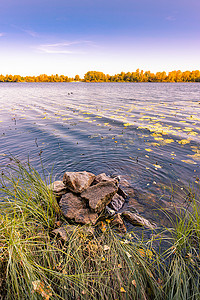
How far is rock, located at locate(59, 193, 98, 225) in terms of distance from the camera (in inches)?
175

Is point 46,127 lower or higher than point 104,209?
higher

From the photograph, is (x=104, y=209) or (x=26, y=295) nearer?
(x=26, y=295)

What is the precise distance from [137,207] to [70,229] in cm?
263

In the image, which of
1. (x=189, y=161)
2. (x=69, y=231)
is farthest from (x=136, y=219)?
(x=189, y=161)

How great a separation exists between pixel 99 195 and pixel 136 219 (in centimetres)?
141

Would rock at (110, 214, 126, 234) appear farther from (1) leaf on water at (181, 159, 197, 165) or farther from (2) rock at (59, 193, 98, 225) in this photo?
(1) leaf on water at (181, 159, 197, 165)

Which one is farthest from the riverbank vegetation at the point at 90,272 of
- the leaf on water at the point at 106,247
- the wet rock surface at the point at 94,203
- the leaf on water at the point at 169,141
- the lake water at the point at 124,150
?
the leaf on water at the point at 169,141

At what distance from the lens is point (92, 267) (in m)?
3.09

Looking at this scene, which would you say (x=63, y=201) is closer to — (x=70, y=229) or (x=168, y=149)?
(x=70, y=229)

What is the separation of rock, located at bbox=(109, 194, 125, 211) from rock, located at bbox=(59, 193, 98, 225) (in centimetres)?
84

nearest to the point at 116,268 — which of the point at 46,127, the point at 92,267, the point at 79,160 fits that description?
the point at 92,267

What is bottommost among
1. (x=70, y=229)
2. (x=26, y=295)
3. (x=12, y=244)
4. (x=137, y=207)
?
(x=137, y=207)

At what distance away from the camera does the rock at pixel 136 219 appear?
15.0ft

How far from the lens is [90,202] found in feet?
15.4
